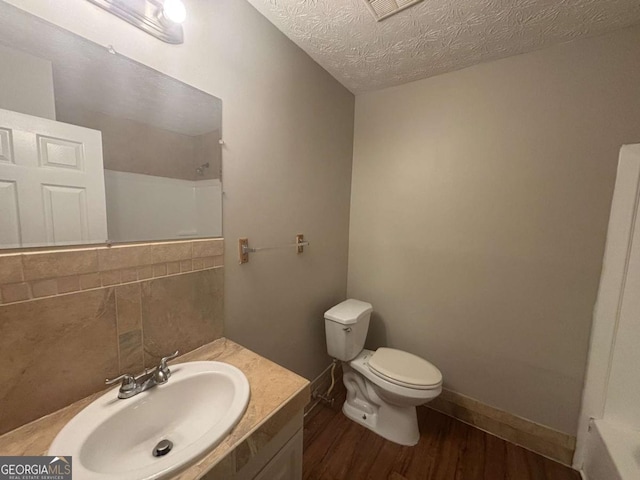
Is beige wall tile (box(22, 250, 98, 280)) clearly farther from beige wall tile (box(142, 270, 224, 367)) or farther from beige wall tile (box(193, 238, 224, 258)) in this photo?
beige wall tile (box(193, 238, 224, 258))

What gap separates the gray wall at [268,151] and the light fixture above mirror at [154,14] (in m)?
0.03

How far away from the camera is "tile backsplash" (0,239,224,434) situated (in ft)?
2.07

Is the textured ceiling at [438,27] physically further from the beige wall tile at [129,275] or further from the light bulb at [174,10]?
the beige wall tile at [129,275]

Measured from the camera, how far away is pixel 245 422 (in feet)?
2.22

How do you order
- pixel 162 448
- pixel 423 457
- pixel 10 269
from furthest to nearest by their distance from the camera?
1. pixel 423 457
2. pixel 162 448
3. pixel 10 269

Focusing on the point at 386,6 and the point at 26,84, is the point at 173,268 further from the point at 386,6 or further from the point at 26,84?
the point at 386,6

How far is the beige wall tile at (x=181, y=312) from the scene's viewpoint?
0.89 m

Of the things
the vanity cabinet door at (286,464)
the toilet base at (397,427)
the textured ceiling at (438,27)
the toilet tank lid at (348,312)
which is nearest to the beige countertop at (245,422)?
the vanity cabinet door at (286,464)

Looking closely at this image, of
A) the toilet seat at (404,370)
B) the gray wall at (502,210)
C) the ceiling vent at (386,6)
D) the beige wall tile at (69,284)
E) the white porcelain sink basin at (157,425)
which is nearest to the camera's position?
the white porcelain sink basin at (157,425)

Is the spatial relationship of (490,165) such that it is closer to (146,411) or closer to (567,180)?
(567,180)

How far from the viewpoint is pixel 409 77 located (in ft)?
5.44

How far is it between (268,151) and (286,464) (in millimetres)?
1323

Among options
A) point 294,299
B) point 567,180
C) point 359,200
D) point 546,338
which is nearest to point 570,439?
point 546,338

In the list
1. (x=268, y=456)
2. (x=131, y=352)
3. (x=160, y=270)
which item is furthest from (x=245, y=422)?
(x=160, y=270)
